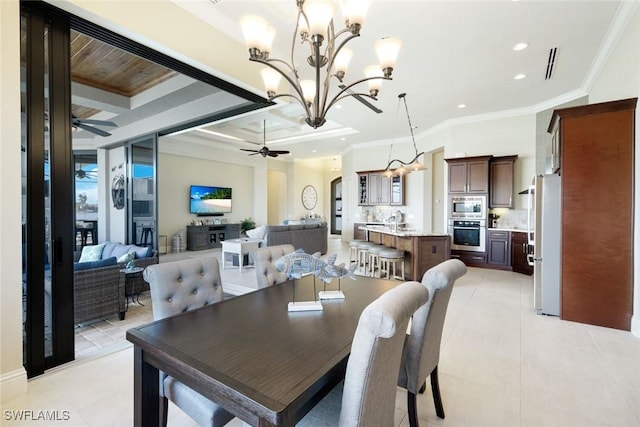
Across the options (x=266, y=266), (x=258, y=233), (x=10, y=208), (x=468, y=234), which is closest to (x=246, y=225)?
(x=258, y=233)

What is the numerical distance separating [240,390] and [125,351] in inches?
91.3

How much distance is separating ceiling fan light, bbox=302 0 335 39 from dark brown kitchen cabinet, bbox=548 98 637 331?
3058 millimetres

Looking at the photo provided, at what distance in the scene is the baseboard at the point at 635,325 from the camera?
9.57 feet

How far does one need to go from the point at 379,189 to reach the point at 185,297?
711cm

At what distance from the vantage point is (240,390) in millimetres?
969

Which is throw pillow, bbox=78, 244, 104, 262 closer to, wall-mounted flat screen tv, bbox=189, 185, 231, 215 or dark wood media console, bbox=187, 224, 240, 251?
dark wood media console, bbox=187, 224, 240, 251

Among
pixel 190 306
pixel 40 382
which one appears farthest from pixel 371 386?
pixel 40 382

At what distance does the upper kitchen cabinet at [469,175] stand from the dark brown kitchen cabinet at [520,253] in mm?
1035

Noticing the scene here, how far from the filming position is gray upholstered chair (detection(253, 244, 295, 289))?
236 cm

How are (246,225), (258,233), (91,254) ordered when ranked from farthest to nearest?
1. (246,225)
2. (258,233)
3. (91,254)

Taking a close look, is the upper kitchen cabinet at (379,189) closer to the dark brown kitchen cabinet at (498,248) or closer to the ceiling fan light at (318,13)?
the dark brown kitchen cabinet at (498,248)

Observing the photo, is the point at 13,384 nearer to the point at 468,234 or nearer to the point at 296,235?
the point at 296,235

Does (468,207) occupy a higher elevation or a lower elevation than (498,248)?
higher

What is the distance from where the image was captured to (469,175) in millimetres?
6086
